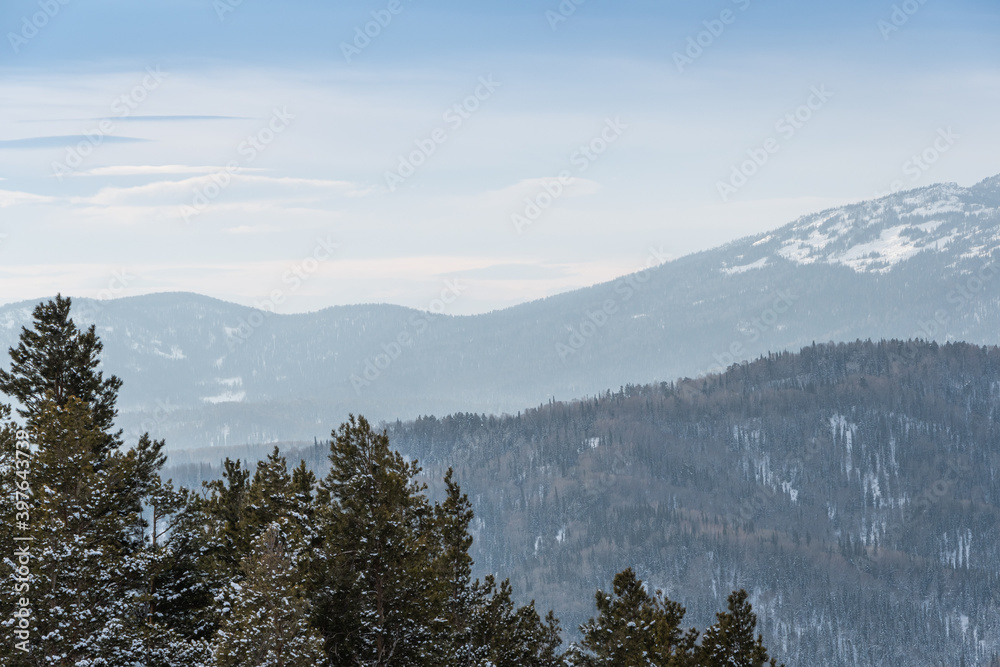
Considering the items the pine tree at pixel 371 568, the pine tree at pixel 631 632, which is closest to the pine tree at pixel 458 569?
the pine tree at pixel 631 632

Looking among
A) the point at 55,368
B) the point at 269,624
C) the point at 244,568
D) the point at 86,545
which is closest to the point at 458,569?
the point at 269,624

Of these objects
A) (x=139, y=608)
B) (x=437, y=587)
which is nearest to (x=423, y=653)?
(x=437, y=587)

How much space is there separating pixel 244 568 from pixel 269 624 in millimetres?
1834

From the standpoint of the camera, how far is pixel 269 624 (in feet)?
101

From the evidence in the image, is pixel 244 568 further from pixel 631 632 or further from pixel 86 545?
pixel 631 632

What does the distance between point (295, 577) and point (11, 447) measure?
13.0 metres

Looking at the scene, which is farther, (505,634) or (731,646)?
(505,634)

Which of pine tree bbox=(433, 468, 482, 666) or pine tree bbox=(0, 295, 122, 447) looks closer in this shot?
pine tree bbox=(433, 468, 482, 666)

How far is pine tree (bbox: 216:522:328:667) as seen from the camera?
30547 millimetres

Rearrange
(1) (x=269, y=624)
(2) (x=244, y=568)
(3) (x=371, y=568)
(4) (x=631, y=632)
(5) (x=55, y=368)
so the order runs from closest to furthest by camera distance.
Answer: (1) (x=269, y=624)
(2) (x=244, y=568)
(3) (x=371, y=568)
(4) (x=631, y=632)
(5) (x=55, y=368)

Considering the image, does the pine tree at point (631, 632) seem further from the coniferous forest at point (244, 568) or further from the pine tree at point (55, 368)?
the pine tree at point (55, 368)

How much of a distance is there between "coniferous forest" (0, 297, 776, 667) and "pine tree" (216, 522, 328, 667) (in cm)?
5

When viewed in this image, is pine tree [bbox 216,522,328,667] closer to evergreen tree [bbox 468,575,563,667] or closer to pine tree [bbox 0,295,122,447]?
evergreen tree [bbox 468,575,563,667]

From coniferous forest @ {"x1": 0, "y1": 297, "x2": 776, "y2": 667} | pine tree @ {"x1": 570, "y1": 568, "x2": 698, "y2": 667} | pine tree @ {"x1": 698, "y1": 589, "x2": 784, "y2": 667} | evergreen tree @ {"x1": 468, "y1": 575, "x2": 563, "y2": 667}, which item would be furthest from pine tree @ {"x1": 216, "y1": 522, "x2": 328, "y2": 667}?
pine tree @ {"x1": 698, "y1": 589, "x2": 784, "y2": 667}
